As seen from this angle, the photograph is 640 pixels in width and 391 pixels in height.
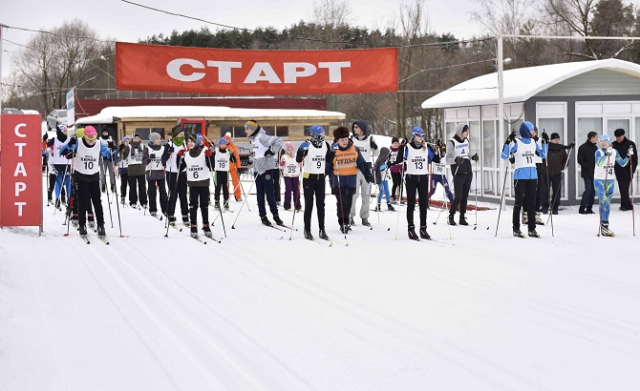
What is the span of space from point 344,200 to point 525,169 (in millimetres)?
3158

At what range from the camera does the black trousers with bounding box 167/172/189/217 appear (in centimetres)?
1523

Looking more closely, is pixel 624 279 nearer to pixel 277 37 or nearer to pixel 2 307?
pixel 2 307

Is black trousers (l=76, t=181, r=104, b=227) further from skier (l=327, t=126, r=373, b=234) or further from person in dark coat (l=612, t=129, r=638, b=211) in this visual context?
person in dark coat (l=612, t=129, r=638, b=211)

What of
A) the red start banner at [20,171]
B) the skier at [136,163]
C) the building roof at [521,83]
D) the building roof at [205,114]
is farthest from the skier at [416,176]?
the building roof at [205,114]

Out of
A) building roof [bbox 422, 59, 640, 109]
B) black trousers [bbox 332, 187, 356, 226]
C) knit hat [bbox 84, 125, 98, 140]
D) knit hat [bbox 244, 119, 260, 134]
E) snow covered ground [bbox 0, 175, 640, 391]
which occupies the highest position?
building roof [bbox 422, 59, 640, 109]

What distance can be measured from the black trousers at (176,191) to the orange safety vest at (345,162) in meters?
2.74

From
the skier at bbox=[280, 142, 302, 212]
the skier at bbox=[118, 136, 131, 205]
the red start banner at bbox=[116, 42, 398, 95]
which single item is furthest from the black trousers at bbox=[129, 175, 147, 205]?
the skier at bbox=[280, 142, 302, 212]

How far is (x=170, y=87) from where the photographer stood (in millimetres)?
17656

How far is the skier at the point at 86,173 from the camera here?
1375cm

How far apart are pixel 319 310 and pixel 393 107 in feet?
154

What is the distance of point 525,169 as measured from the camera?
14109mm

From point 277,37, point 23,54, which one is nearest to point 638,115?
point 277,37

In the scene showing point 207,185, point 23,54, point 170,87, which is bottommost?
point 207,185

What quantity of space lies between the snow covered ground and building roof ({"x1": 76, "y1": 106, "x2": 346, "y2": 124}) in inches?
1178
